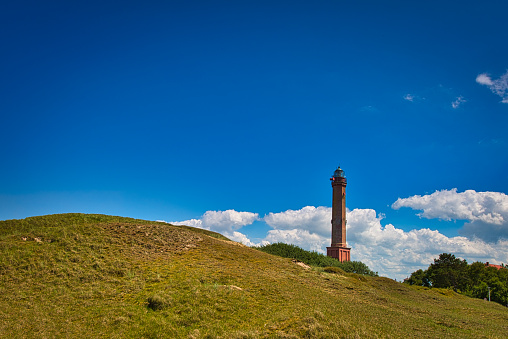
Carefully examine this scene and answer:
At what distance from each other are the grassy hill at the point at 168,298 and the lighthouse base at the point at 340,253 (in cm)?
3983

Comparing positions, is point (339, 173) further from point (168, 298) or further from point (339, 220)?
point (168, 298)

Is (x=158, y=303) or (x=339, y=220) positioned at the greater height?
(x=339, y=220)

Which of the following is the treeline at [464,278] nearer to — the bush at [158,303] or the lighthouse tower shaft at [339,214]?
the lighthouse tower shaft at [339,214]

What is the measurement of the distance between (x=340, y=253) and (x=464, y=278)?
2428cm

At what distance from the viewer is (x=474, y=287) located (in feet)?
195

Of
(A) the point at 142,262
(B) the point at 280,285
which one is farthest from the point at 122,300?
(B) the point at 280,285

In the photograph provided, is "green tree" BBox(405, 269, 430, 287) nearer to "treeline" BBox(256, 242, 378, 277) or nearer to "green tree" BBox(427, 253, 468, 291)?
"green tree" BBox(427, 253, 468, 291)

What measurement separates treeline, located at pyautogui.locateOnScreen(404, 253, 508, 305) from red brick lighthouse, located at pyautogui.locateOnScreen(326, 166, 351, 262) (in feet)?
57.5

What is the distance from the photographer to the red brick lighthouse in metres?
66.8

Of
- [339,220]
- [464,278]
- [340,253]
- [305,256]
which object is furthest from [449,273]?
[305,256]

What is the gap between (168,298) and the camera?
57.4 ft

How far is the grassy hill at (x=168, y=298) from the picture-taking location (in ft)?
48.4

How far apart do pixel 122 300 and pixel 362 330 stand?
12.6 meters

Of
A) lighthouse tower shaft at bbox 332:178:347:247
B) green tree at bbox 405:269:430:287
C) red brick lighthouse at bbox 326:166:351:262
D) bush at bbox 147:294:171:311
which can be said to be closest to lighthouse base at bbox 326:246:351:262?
red brick lighthouse at bbox 326:166:351:262
